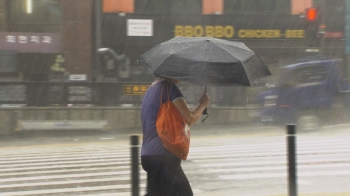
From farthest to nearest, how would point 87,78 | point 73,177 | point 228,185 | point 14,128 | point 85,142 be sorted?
point 87,78 < point 14,128 < point 85,142 < point 73,177 < point 228,185

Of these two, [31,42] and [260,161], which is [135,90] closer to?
[31,42]

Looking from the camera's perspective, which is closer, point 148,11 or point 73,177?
point 73,177

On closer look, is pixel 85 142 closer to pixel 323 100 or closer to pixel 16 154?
pixel 16 154

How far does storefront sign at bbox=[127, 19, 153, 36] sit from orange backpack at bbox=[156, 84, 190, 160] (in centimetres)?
1965

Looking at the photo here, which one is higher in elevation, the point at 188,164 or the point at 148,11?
the point at 148,11

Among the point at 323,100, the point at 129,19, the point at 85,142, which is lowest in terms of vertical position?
the point at 85,142

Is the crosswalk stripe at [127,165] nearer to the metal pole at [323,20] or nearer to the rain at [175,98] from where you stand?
the rain at [175,98]

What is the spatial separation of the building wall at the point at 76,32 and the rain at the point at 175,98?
0.14 ft

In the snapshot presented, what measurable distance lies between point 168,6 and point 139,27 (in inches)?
67.0

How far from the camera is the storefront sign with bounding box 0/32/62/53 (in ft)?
73.6

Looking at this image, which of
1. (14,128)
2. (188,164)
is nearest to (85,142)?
(14,128)

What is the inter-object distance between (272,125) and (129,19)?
9.37 meters

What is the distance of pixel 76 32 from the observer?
23078mm

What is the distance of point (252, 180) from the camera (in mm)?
8891
